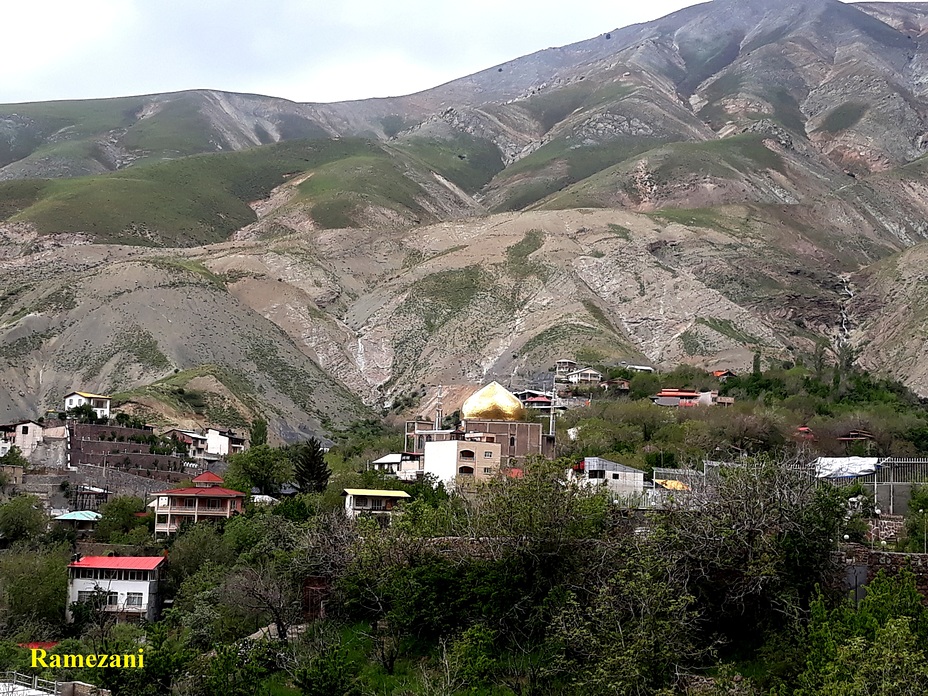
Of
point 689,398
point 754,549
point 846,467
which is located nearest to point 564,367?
point 689,398

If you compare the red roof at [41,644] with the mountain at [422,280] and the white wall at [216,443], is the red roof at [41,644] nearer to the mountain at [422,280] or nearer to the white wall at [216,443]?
the white wall at [216,443]

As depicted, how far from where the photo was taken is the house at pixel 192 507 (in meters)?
46.3

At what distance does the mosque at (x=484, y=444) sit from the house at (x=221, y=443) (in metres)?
18.7

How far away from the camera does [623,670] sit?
2120cm

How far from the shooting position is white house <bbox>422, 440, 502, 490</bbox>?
48.7 metres

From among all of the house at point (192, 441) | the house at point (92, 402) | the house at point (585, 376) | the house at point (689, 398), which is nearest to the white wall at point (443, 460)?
the house at point (192, 441)

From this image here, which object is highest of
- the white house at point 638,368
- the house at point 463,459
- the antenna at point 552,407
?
the white house at point 638,368

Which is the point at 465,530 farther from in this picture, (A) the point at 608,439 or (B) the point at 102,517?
(A) the point at 608,439

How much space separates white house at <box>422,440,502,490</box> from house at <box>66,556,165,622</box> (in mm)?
12638

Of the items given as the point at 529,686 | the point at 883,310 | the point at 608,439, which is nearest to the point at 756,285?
the point at 883,310

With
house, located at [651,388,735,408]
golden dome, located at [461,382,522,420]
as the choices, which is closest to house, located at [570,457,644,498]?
golden dome, located at [461,382,522,420]

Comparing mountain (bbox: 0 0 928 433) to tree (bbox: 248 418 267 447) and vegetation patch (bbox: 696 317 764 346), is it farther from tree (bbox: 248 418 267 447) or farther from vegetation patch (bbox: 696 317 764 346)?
tree (bbox: 248 418 267 447)

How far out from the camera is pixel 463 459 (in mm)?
49312

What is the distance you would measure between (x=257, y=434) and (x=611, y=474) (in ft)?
118
